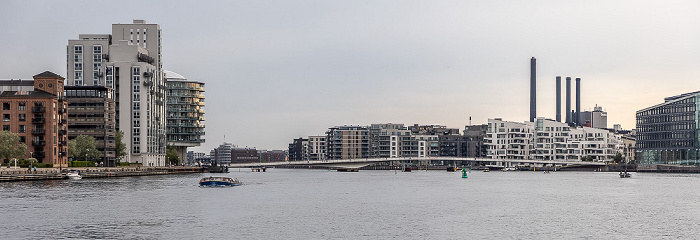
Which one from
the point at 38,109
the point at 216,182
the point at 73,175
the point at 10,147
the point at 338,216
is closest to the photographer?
the point at 338,216

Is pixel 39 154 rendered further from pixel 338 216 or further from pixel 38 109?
pixel 338 216

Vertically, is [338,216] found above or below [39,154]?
below

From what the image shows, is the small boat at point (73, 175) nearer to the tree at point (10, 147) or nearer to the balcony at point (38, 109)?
the tree at point (10, 147)

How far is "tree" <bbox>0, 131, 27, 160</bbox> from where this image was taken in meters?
167

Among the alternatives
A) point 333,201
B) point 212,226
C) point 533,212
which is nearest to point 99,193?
point 333,201

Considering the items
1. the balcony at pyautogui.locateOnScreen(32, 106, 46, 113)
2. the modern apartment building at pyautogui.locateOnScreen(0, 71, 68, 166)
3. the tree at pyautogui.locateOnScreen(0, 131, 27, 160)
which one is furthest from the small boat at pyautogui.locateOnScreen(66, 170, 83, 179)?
the balcony at pyautogui.locateOnScreen(32, 106, 46, 113)

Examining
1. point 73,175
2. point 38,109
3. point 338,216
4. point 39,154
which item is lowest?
point 338,216

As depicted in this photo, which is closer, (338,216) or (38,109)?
(338,216)

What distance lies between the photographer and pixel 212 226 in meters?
76.2

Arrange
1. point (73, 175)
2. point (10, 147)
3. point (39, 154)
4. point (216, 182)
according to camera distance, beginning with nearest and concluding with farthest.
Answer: point (216, 182) < point (10, 147) < point (73, 175) < point (39, 154)

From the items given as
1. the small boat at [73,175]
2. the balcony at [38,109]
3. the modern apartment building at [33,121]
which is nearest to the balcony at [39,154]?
the modern apartment building at [33,121]

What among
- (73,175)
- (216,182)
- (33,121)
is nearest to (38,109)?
(33,121)

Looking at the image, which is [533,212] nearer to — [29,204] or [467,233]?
[467,233]

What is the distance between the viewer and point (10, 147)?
6629 inches
